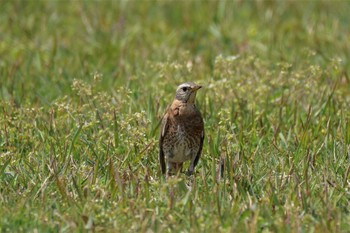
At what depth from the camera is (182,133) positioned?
6.96 m

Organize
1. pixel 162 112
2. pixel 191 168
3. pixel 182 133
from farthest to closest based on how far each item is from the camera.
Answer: pixel 162 112
pixel 182 133
pixel 191 168

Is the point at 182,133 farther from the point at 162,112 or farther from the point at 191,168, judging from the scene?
the point at 162,112

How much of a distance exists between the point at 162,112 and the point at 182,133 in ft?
3.54

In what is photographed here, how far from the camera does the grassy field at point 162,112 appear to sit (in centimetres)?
578

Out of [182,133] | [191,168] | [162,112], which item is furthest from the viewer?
[162,112]

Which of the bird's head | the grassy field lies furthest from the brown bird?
the grassy field

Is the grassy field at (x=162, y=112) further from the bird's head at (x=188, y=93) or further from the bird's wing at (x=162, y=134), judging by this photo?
the bird's head at (x=188, y=93)

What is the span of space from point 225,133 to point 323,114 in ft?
3.30

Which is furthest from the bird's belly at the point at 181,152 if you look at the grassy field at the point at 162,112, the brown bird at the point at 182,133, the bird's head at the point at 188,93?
the bird's head at the point at 188,93

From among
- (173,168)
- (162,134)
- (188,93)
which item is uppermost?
(188,93)

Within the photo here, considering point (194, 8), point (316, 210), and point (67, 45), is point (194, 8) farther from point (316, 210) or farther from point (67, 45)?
point (316, 210)

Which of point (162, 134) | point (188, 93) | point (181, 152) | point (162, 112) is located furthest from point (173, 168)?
point (162, 112)

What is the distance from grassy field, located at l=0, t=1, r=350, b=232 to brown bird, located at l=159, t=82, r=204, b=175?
100 mm

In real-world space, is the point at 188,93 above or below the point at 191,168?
above
